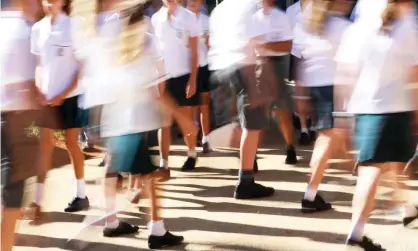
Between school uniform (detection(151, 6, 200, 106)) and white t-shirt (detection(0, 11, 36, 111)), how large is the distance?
6.13 ft

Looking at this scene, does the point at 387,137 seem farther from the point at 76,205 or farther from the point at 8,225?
the point at 76,205

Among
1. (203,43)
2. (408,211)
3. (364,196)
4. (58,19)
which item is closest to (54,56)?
(58,19)

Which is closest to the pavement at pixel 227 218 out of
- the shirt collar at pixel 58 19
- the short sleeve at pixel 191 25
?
the short sleeve at pixel 191 25

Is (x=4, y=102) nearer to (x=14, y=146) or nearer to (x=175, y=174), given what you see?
(x=14, y=146)

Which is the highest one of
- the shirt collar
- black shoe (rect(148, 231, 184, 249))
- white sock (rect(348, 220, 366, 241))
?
the shirt collar

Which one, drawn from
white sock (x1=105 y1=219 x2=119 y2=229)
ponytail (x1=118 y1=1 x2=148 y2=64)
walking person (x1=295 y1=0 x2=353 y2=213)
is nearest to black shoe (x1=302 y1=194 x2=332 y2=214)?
walking person (x1=295 y1=0 x2=353 y2=213)

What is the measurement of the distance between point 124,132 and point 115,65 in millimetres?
392

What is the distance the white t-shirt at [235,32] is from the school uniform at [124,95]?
1.02 meters

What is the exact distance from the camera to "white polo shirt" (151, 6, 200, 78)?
5156 mm

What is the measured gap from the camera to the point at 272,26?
4.62m

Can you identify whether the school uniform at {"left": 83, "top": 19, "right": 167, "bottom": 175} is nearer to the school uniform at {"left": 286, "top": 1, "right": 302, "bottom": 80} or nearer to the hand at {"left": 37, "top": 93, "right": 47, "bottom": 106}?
the hand at {"left": 37, "top": 93, "right": 47, "bottom": 106}

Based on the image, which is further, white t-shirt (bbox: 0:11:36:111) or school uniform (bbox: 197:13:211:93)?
school uniform (bbox: 197:13:211:93)

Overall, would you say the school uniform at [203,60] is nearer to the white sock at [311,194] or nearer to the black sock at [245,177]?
the black sock at [245,177]

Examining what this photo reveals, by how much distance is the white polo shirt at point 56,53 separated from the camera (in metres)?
4.37
